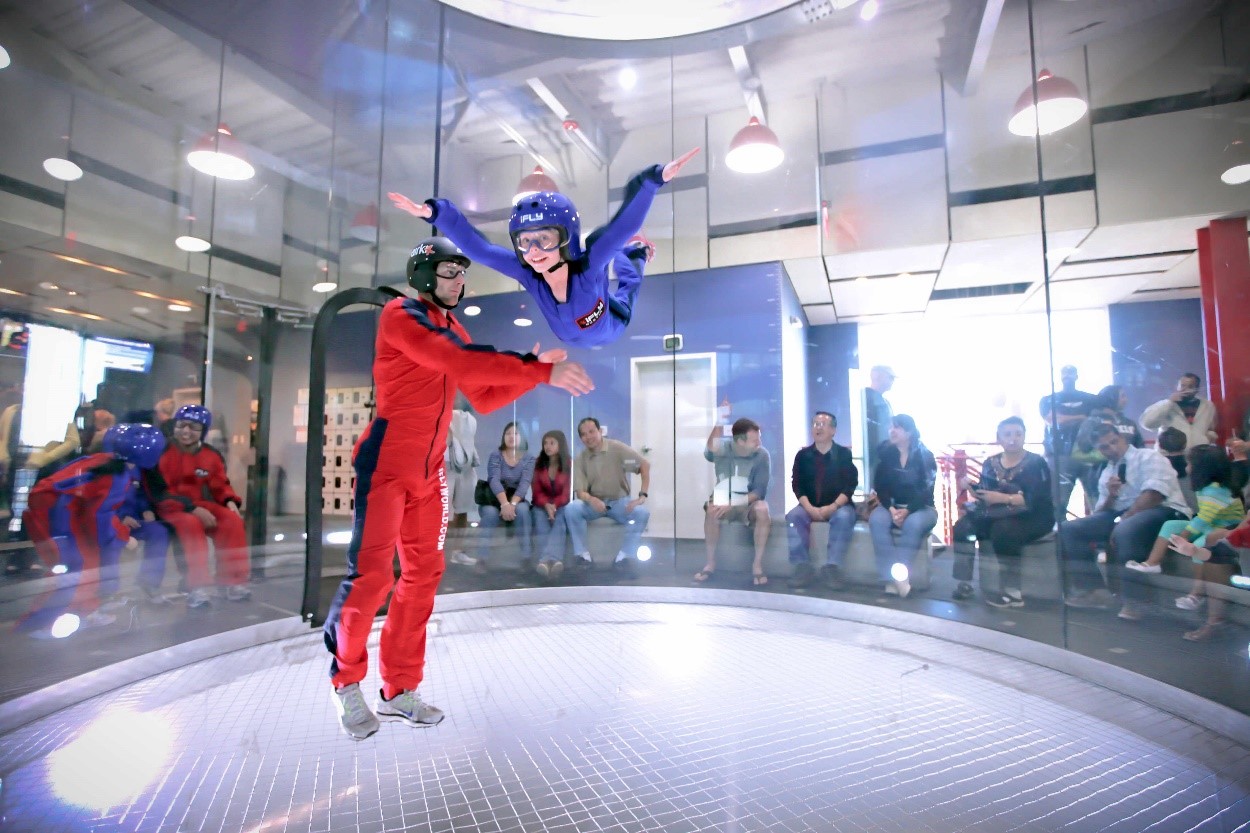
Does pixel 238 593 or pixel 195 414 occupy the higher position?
pixel 195 414

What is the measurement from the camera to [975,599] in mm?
3729

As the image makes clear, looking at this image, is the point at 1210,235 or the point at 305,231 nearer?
the point at 1210,235

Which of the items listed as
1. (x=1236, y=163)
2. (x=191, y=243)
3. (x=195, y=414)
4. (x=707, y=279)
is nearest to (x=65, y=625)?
(x=195, y=414)

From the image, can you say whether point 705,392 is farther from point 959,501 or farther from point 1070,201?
Result: point 1070,201

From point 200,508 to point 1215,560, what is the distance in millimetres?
5226

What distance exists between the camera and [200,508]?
3535 millimetres

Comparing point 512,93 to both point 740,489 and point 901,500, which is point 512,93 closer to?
point 740,489

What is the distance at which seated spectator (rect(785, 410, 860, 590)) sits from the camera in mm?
4355

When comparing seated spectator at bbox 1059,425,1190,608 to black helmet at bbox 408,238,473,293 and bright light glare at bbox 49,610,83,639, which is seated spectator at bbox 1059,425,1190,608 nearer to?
black helmet at bbox 408,238,473,293

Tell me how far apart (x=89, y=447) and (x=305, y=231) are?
1684mm

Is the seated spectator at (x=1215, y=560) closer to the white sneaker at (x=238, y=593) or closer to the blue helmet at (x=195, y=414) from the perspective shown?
the white sneaker at (x=238, y=593)

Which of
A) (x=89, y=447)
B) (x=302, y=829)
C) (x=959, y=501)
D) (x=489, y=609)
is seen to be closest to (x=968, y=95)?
(x=959, y=501)

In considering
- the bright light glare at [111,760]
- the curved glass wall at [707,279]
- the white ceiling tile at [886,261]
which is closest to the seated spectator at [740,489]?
the curved glass wall at [707,279]

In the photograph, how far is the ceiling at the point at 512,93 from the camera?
291 centimetres
